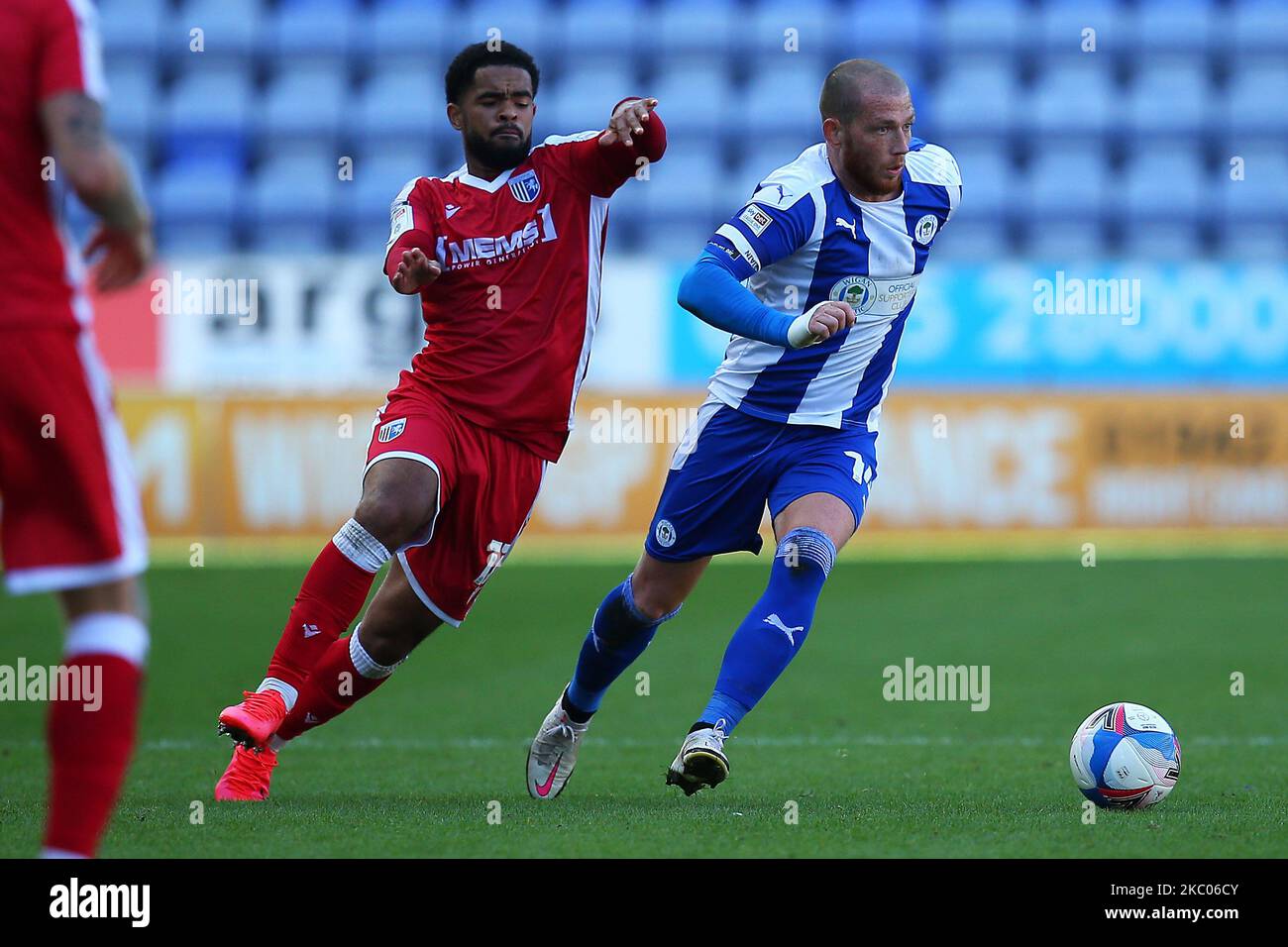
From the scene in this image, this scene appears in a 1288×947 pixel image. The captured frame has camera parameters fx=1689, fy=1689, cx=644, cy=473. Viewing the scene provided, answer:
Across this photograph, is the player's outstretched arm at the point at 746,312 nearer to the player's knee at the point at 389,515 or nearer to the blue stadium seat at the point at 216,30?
the player's knee at the point at 389,515

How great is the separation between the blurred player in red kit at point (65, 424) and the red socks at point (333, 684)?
2.12 metres

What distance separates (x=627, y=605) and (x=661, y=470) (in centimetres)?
926

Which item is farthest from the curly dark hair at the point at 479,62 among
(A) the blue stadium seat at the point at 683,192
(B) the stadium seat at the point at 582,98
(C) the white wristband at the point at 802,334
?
(B) the stadium seat at the point at 582,98

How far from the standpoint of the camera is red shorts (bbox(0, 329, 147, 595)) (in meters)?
3.16

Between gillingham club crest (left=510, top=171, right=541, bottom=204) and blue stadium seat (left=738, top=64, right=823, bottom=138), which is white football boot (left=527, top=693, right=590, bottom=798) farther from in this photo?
blue stadium seat (left=738, top=64, right=823, bottom=138)

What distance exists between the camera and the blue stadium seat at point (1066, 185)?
56.7 feet

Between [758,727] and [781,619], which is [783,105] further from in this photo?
[781,619]

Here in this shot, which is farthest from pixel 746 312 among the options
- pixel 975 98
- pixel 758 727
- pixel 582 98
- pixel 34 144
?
pixel 975 98

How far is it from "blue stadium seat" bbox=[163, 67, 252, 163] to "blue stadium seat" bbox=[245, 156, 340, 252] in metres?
0.66

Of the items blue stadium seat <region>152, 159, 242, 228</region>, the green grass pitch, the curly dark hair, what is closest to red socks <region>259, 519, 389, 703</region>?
the green grass pitch

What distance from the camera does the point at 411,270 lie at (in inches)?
201
